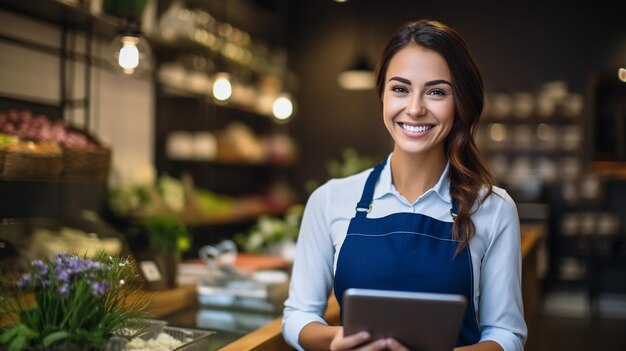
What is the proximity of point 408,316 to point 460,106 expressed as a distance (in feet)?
1.90

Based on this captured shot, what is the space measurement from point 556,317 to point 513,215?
6.02 metres

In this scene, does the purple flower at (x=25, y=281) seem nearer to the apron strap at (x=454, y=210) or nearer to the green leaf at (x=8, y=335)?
the green leaf at (x=8, y=335)

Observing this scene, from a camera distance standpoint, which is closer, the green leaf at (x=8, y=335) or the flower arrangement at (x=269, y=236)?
the green leaf at (x=8, y=335)

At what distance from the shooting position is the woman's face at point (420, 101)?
5.64ft

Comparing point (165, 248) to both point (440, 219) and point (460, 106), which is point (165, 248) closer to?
point (440, 219)

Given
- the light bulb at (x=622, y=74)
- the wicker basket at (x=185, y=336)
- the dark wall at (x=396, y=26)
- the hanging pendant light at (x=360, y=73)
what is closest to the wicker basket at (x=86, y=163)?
the wicker basket at (x=185, y=336)

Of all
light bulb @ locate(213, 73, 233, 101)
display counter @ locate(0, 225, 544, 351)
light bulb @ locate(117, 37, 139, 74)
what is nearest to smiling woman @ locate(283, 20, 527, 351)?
display counter @ locate(0, 225, 544, 351)

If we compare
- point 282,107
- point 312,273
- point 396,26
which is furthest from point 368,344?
point 396,26

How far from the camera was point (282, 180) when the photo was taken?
28.1 ft

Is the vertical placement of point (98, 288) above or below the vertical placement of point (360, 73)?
below

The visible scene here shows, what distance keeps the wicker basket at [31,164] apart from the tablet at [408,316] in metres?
2.07

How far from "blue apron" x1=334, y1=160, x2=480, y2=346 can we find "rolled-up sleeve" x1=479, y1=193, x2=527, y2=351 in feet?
0.14

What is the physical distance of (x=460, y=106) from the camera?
1732mm

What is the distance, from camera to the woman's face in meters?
1.72
